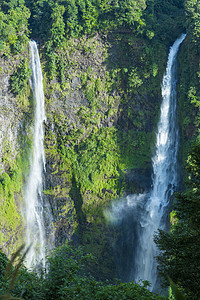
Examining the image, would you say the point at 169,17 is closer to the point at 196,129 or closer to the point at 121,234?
the point at 196,129

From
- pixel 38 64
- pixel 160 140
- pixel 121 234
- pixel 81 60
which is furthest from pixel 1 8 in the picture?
pixel 121 234

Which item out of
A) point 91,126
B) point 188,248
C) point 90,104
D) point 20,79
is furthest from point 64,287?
point 90,104

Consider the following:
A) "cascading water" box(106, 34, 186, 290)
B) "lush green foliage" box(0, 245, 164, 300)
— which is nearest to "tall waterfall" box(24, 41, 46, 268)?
"cascading water" box(106, 34, 186, 290)

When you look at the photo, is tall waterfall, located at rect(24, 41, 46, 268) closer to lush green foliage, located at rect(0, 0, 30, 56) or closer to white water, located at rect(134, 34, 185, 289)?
lush green foliage, located at rect(0, 0, 30, 56)

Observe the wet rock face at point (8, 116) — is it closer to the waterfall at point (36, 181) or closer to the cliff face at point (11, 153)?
the cliff face at point (11, 153)

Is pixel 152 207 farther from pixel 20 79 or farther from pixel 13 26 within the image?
pixel 13 26

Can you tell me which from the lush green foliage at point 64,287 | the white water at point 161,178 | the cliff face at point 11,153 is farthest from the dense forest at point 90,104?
the lush green foliage at point 64,287
